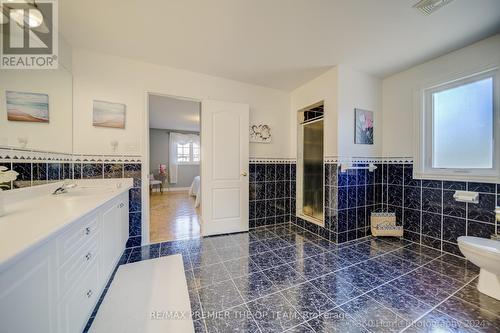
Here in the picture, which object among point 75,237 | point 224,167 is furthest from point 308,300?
point 224,167

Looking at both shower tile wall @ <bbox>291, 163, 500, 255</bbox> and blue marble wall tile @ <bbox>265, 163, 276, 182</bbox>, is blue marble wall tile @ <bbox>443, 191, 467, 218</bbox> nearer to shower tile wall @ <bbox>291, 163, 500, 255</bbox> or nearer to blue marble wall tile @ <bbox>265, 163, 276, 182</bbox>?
shower tile wall @ <bbox>291, 163, 500, 255</bbox>

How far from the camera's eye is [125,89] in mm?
2402

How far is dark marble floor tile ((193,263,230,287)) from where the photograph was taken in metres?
1.76

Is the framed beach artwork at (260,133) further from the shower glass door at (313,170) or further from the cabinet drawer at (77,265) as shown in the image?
the cabinet drawer at (77,265)

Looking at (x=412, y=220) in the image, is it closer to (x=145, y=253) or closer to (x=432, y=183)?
(x=432, y=183)

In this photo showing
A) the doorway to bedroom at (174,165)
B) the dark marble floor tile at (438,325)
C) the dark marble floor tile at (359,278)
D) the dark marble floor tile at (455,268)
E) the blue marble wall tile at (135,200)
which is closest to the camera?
the dark marble floor tile at (438,325)

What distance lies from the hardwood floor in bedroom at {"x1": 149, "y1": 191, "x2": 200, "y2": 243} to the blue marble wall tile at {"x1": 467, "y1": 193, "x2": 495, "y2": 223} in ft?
11.0

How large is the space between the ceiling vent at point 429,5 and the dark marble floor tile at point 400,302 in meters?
2.40

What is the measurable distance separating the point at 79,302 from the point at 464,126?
12.8 feet

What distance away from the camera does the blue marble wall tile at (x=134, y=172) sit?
2.39m

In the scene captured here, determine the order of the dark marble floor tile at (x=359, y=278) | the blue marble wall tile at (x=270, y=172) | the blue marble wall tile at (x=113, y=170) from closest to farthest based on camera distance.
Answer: the dark marble floor tile at (x=359, y=278)
the blue marble wall tile at (x=113, y=170)
the blue marble wall tile at (x=270, y=172)

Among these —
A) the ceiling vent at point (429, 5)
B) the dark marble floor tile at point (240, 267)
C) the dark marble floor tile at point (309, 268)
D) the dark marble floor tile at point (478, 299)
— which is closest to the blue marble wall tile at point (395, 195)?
the dark marble floor tile at point (478, 299)

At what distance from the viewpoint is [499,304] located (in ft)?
4.80

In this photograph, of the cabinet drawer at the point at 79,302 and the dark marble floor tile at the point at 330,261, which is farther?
the dark marble floor tile at the point at 330,261
